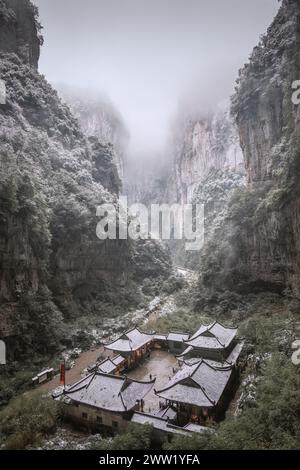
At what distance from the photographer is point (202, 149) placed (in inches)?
3529

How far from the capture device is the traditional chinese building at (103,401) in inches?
622

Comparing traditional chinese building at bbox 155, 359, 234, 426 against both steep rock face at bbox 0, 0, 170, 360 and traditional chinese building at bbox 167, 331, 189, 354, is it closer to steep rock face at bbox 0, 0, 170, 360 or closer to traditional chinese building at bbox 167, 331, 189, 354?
traditional chinese building at bbox 167, 331, 189, 354

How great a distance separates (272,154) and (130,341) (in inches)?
831

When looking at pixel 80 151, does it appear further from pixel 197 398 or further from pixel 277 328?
pixel 197 398

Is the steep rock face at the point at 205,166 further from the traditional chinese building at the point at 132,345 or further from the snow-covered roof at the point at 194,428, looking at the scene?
the snow-covered roof at the point at 194,428

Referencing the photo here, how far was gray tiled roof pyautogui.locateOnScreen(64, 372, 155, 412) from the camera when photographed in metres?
16.0

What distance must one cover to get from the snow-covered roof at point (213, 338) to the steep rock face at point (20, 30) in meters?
43.9

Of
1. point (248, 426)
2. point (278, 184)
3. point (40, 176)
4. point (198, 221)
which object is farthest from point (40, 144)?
point (198, 221)

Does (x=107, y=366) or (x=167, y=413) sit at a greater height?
(x=107, y=366)

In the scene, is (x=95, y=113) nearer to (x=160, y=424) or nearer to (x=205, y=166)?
(x=205, y=166)

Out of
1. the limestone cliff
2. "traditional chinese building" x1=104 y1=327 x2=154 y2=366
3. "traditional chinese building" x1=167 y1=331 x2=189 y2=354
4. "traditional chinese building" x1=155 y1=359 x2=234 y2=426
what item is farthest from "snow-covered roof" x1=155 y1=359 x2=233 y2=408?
the limestone cliff

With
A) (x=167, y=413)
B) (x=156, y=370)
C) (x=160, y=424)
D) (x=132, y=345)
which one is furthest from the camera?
(x=132, y=345)

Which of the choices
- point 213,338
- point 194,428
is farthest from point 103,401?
point 213,338

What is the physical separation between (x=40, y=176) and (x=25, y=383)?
70.5 ft
